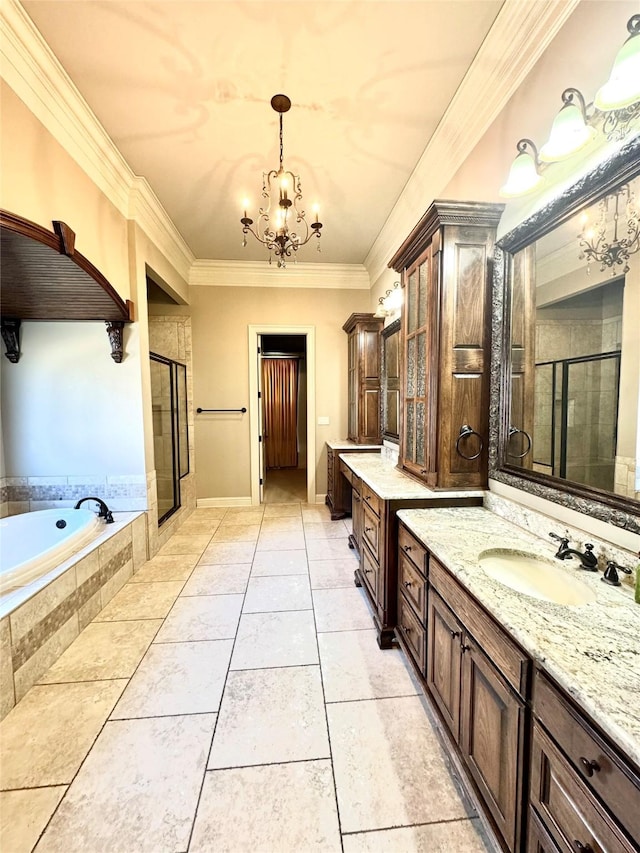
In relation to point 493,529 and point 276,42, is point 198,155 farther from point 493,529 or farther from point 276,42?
point 493,529

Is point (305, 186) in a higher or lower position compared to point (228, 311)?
higher

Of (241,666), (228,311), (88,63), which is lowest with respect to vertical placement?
(241,666)

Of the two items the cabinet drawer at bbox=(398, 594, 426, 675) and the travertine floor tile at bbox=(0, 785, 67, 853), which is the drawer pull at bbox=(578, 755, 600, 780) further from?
the travertine floor tile at bbox=(0, 785, 67, 853)

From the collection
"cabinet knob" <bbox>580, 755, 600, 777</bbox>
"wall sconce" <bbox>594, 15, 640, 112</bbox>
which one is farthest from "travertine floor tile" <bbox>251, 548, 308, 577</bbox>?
"wall sconce" <bbox>594, 15, 640, 112</bbox>

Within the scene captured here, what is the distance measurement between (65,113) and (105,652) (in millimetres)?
3129

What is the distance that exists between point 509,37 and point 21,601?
351 centimetres

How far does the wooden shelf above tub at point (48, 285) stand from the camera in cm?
184

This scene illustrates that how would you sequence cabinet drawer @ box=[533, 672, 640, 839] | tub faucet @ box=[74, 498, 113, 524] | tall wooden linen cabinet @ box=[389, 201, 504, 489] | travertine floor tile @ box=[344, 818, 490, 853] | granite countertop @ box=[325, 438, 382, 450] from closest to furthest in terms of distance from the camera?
1. cabinet drawer @ box=[533, 672, 640, 839]
2. travertine floor tile @ box=[344, 818, 490, 853]
3. tall wooden linen cabinet @ box=[389, 201, 504, 489]
4. tub faucet @ box=[74, 498, 113, 524]
5. granite countertop @ box=[325, 438, 382, 450]

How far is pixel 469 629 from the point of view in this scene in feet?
3.84

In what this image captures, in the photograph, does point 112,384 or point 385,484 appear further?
point 112,384

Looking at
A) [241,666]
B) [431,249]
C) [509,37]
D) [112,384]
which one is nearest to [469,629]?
[241,666]

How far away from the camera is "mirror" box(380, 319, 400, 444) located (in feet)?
11.1

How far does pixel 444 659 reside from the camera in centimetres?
138

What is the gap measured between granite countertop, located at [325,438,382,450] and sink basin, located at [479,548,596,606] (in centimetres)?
253
